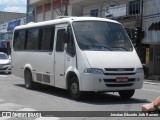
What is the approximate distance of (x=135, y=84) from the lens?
43.9 ft

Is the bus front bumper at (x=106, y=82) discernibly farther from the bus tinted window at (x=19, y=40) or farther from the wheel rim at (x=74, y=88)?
the bus tinted window at (x=19, y=40)

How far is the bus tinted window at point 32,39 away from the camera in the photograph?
16953 millimetres

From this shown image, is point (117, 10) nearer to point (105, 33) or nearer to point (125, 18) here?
point (125, 18)

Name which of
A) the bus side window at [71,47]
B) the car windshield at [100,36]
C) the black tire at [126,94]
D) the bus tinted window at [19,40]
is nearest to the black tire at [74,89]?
the bus side window at [71,47]

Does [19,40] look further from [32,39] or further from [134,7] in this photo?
[134,7]

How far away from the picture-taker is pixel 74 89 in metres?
13.6

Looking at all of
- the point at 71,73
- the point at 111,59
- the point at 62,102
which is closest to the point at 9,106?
the point at 62,102

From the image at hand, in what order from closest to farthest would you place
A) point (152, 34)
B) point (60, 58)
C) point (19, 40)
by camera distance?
point (60, 58) → point (19, 40) → point (152, 34)

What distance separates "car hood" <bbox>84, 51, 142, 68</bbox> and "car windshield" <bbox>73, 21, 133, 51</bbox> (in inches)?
10.4

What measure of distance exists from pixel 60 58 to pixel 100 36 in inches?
66.9

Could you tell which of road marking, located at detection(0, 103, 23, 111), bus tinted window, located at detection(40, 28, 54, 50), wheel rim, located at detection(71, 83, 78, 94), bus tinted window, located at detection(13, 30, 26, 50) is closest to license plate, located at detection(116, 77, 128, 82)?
wheel rim, located at detection(71, 83, 78, 94)

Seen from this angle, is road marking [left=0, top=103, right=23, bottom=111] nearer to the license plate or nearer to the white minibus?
the white minibus

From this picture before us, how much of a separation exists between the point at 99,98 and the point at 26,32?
5363 millimetres

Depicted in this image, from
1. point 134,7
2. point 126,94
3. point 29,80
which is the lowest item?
point 126,94
